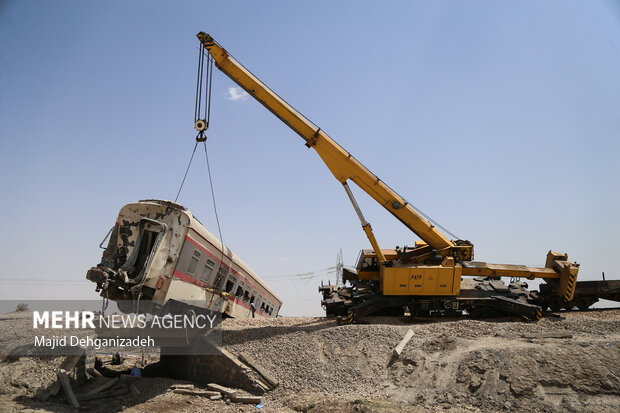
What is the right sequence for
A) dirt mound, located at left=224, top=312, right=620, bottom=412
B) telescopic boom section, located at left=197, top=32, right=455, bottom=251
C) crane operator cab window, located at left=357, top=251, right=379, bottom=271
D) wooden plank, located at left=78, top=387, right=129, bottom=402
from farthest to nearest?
crane operator cab window, located at left=357, top=251, right=379, bottom=271 < telescopic boom section, located at left=197, top=32, right=455, bottom=251 < wooden plank, located at left=78, top=387, right=129, bottom=402 < dirt mound, located at left=224, top=312, right=620, bottom=412

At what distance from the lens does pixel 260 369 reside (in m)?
12.5

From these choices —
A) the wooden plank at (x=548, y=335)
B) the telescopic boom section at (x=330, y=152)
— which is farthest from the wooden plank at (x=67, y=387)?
the wooden plank at (x=548, y=335)

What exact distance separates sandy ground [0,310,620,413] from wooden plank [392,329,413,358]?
0.54 ft

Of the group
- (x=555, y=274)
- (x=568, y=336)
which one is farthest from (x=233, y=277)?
(x=555, y=274)

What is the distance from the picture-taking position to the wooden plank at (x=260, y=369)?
12109 millimetres

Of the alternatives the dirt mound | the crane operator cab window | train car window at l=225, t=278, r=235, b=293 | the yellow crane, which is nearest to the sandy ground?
the dirt mound

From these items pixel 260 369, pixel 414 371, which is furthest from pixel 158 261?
pixel 414 371

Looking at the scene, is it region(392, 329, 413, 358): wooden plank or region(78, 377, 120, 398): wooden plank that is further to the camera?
region(392, 329, 413, 358): wooden plank

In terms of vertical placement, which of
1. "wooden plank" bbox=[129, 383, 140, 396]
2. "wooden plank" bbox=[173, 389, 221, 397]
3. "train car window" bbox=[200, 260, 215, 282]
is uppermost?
"train car window" bbox=[200, 260, 215, 282]

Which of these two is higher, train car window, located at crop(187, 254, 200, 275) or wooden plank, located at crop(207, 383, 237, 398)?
train car window, located at crop(187, 254, 200, 275)

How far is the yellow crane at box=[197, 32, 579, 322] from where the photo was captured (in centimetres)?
1589

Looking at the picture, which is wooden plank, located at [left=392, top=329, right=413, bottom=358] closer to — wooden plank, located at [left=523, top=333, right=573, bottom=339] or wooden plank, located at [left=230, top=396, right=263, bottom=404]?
wooden plank, located at [left=523, top=333, right=573, bottom=339]

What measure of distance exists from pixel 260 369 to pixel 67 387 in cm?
539

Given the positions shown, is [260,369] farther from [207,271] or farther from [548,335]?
[548,335]
